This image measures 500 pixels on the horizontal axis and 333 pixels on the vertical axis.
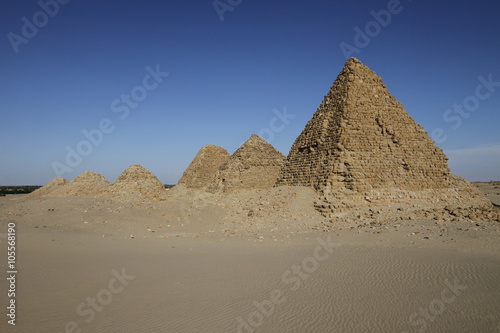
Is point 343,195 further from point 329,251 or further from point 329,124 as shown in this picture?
point 329,251

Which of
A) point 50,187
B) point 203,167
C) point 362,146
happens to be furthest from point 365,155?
point 50,187

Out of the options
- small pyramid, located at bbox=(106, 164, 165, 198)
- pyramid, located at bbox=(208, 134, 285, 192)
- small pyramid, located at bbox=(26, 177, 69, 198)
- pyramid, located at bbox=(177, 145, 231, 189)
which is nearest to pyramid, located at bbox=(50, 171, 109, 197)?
small pyramid, located at bbox=(106, 164, 165, 198)

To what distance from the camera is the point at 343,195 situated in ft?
52.5

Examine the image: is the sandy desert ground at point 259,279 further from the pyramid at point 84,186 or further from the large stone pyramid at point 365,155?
the pyramid at point 84,186

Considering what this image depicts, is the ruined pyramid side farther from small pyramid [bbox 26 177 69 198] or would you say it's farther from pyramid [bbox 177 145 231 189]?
small pyramid [bbox 26 177 69 198]

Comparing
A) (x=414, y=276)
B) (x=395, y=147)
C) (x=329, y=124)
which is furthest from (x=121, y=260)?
(x=395, y=147)

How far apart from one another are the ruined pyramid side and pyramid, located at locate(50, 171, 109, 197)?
22.1 metres

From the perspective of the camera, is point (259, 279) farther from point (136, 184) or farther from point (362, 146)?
point (136, 184)

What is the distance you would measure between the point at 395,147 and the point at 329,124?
3.89 meters

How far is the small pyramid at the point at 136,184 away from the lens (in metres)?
28.8

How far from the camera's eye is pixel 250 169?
34438mm

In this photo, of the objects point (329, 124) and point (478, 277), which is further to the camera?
point (329, 124)

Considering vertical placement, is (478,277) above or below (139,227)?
above

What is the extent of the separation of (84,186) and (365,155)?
30.4 meters
